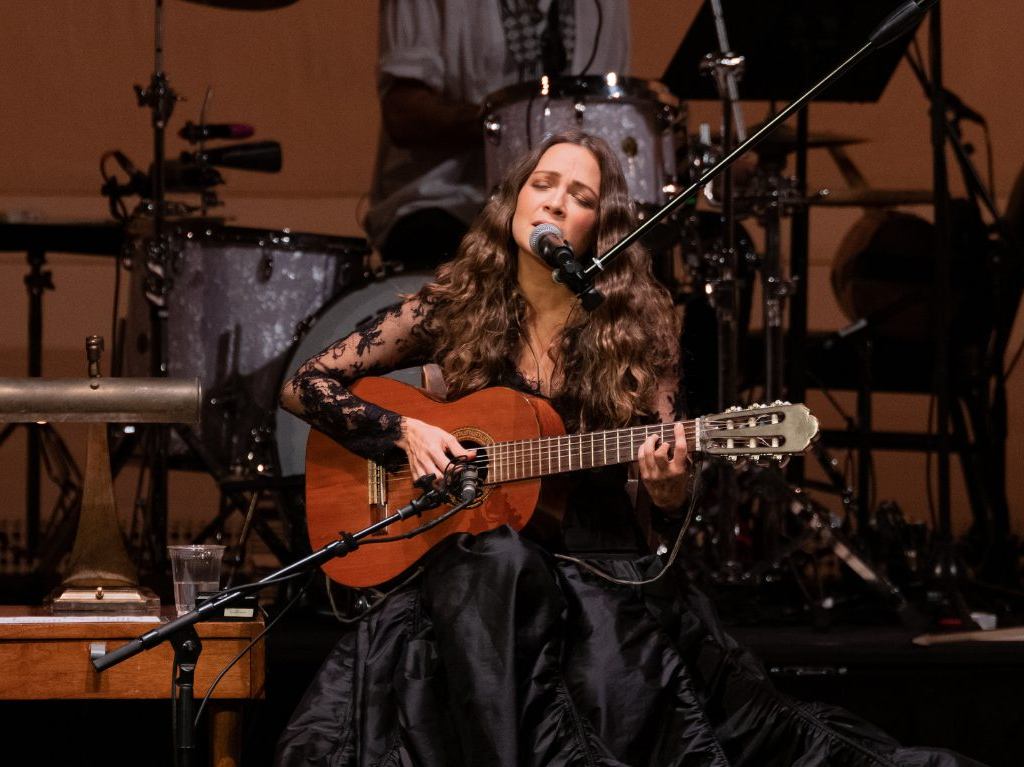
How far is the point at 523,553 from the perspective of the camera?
2.69 m

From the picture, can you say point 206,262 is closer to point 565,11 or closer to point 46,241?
point 46,241

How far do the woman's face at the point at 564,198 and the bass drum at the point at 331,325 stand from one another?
0.96 m

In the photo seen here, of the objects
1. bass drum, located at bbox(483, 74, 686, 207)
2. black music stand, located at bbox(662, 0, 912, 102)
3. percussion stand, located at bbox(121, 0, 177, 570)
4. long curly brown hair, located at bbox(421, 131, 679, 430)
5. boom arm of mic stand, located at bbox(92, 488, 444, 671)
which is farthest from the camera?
percussion stand, located at bbox(121, 0, 177, 570)

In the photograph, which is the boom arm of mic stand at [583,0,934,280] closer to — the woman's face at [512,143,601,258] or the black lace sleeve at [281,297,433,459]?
the woman's face at [512,143,601,258]

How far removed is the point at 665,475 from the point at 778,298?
173 centimetres

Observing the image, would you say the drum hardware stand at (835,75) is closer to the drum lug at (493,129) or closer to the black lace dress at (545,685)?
Answer: the black lace dress at (545,685)

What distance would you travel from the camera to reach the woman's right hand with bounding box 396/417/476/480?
2883mm

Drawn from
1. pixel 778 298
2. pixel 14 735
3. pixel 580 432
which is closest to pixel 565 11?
pixel 778 298

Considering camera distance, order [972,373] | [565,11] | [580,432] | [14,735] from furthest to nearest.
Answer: [972,373] → [565,11] → [14,735] → [580,432]

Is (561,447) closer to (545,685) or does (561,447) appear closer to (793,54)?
(545,685)

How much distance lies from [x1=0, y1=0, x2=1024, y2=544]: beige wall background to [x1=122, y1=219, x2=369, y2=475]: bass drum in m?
2.51

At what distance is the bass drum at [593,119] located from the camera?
393 centimetres

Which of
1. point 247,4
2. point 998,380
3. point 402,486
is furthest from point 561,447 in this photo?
point 998,380

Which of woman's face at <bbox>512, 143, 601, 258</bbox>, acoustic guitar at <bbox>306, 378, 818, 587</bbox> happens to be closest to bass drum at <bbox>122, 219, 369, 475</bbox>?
acoustic guitar at <bbox>306, 378, 818, 587</bbox>
